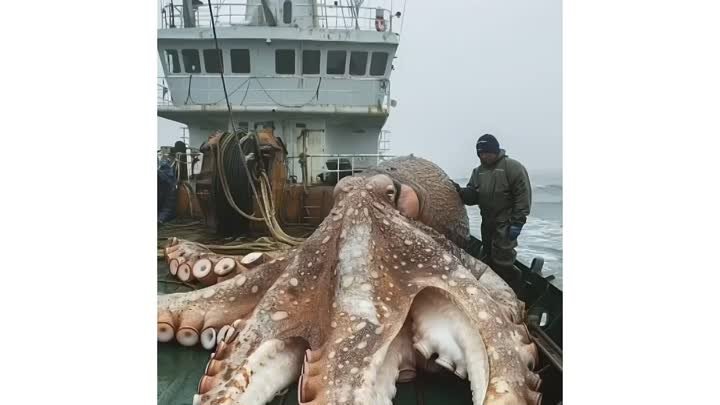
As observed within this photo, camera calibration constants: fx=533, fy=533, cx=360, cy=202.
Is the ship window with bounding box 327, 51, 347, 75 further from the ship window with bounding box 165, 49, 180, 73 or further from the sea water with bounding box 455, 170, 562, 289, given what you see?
the sea water with bounding box 455, 170, 562, 289

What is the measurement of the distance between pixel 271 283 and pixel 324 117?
1.05m

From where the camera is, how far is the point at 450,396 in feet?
5.18

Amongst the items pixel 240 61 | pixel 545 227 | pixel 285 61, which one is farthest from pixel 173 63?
pixel 545 227

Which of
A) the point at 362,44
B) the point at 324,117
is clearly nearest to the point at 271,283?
the point at 324,117

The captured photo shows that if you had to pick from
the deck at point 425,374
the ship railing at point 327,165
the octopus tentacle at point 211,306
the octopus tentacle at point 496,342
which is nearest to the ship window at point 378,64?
the ship railing at point 327,165

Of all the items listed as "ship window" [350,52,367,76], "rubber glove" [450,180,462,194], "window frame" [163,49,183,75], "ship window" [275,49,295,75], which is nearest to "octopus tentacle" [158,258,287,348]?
"rubber glove" [450,180,462,194]

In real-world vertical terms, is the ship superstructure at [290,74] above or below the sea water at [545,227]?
above

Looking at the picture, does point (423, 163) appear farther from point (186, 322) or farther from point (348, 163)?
point (186, 322)

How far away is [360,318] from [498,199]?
2.71 feet

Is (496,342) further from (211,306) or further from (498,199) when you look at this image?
(211,306)

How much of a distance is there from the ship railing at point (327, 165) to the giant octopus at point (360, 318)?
144mm

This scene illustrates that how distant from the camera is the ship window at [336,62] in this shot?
273cm

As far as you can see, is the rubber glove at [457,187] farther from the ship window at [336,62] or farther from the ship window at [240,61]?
the ship window at [240,61]

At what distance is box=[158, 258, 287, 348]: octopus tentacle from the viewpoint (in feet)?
5.99
